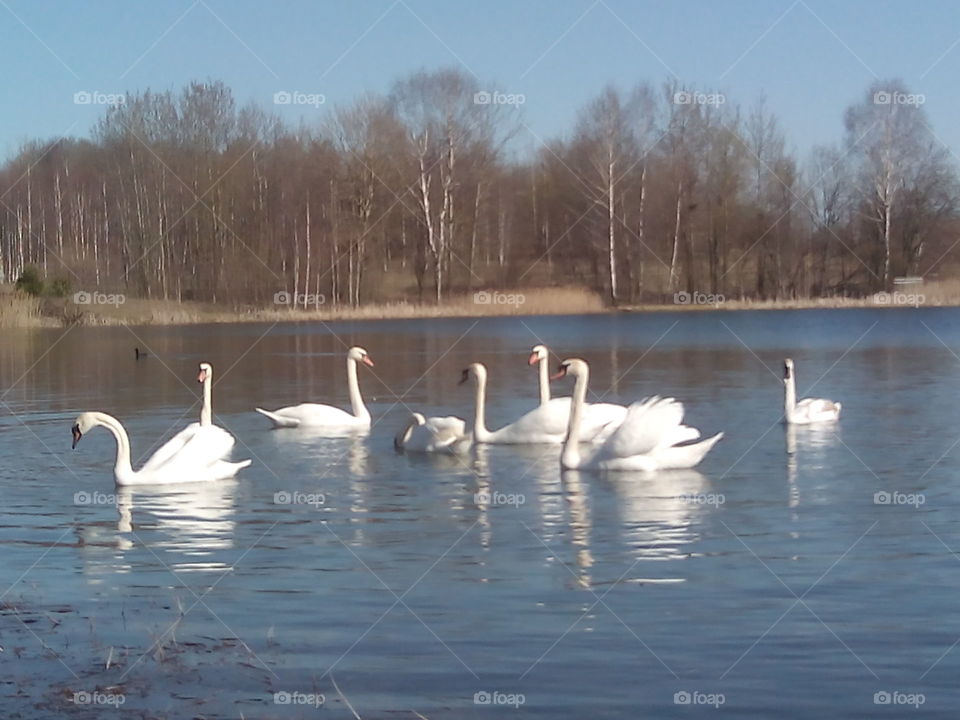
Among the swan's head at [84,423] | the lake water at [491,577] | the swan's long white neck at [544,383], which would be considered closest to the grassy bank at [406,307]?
the swan's long white neck at [544,383]

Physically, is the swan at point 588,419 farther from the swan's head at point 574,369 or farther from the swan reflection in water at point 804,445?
the swan reflection in water at point 804,445

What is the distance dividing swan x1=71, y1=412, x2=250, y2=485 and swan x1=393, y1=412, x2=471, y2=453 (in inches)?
92.8

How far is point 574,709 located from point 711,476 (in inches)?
286

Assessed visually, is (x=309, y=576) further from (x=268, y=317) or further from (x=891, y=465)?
(x=268, y=317)

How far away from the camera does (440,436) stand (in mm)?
15672

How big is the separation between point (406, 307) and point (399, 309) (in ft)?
1.23

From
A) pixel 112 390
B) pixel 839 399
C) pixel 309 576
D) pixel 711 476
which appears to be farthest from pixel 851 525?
pixel 112 390

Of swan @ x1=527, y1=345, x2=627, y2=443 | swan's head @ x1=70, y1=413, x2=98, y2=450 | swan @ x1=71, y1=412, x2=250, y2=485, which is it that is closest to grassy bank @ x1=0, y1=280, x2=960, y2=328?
swan @ x1=527, y1=345, x2=627, y2=443

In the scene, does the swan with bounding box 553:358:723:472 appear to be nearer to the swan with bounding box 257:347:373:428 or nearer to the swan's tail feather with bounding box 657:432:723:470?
the swan's tail feather with bounding box 657:432:723:470

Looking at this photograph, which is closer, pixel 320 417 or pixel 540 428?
pixel 540 428

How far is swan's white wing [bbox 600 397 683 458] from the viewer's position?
13.8 m

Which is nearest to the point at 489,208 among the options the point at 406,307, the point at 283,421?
the point at 406,307

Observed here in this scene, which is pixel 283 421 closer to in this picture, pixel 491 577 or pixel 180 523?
pixel 180 523

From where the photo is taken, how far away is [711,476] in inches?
542
